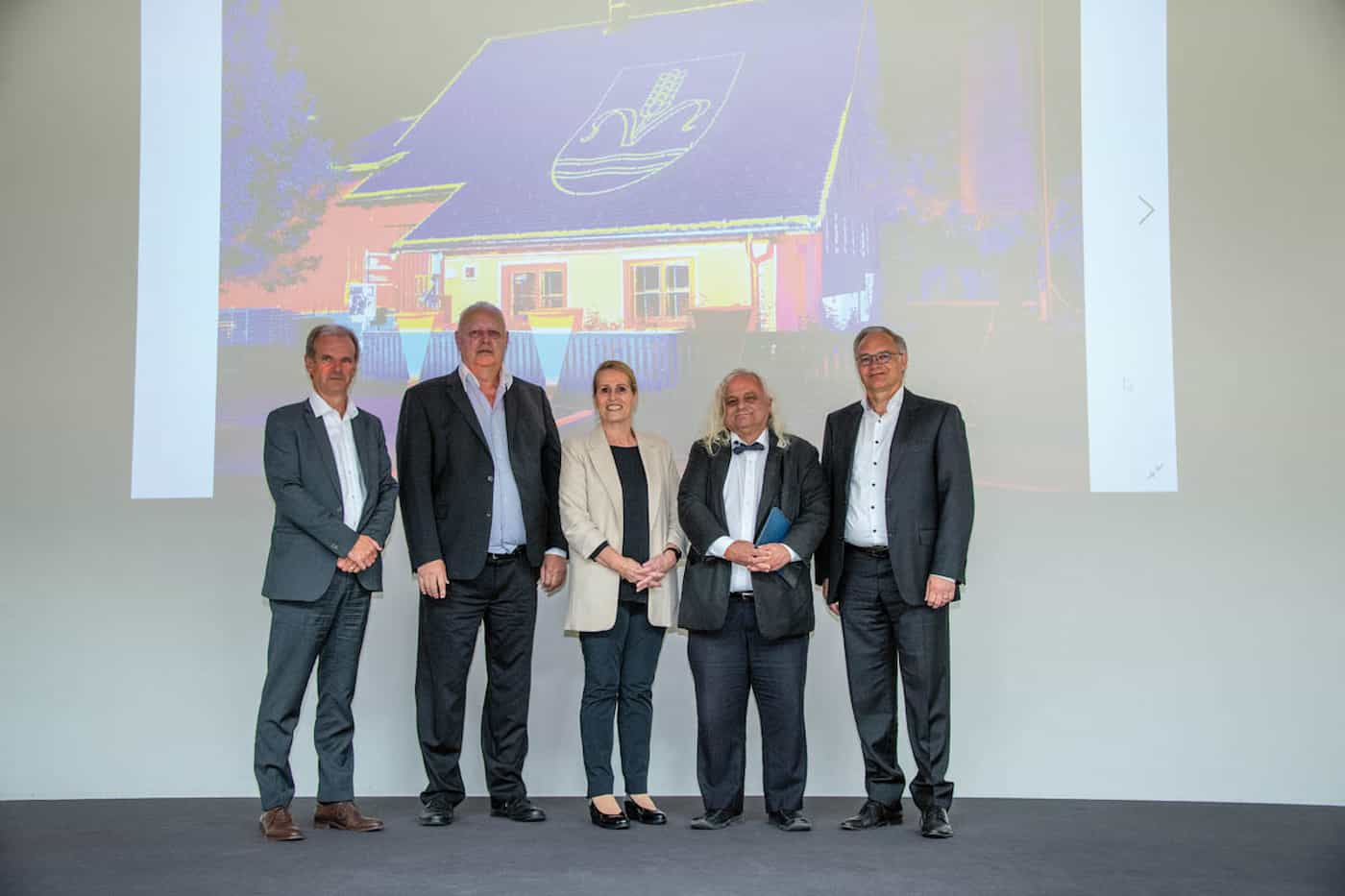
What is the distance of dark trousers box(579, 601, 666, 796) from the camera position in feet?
11.7

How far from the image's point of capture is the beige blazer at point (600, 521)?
3.55 meters

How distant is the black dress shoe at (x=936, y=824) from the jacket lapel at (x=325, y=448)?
204cm

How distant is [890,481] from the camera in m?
3.46

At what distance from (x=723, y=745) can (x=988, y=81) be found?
2661 millimetres

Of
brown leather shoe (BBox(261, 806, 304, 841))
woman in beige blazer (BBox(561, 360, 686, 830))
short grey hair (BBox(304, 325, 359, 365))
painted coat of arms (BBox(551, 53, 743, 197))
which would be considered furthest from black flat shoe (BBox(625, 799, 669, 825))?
painted coat of arms (BBox(551, 53, 743, 197))

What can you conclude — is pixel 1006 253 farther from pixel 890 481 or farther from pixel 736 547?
pixel 736 547

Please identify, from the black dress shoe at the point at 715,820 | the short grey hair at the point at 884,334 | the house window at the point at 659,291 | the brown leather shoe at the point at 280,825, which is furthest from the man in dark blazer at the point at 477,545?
the short grey hair at the point at 884,334

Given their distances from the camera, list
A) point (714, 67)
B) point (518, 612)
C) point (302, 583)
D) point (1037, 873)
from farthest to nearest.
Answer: point (714, 67) → point (518, 612) → point (302, 583) → point (1037, 873)

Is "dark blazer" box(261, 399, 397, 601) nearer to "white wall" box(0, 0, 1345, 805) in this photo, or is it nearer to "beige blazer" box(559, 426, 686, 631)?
"beige blazer" box(559, 426, 686, 631)

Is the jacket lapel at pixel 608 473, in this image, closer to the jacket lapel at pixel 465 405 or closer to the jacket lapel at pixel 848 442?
the jacket lapel at pixel 465 405

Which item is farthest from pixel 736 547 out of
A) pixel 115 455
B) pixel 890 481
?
pixel 115 455

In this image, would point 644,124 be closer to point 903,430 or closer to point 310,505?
point 903,430

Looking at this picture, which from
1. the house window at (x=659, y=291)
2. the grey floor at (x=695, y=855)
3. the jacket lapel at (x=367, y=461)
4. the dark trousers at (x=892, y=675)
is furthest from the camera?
the house window at (x=659, y=291)

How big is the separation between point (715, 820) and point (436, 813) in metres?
0.88
